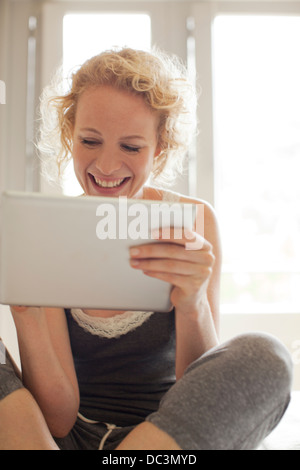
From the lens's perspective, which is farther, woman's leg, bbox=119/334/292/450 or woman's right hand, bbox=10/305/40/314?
Result: woman's right hand, bbox=10/305/40/314

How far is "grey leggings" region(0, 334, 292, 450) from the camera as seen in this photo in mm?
670

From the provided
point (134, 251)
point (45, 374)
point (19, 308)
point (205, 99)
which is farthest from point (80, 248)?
point (205, 99)

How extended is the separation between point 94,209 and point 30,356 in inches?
15.1

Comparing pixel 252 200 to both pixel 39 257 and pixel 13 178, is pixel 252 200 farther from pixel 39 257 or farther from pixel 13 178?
pixel 39 257

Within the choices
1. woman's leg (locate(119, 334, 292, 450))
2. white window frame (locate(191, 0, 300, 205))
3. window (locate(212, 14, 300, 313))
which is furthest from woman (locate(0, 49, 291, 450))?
window (locate(212, 14, 300, 313))

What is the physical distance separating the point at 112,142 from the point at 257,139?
4.84 feet

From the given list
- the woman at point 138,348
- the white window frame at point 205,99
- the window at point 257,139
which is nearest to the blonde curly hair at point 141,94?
the woman at point 138,348

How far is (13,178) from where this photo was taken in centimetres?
236

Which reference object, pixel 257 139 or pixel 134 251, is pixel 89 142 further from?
pixel 257 139

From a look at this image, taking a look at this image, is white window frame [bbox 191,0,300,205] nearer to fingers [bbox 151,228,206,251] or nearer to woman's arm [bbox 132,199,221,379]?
woman's arm [bbox 132,199,221,379]

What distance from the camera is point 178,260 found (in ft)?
2.49

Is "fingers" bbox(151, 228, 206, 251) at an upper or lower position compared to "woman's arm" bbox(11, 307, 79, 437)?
upper

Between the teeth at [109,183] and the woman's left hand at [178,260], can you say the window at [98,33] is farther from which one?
the woman's left hand at [178,260]

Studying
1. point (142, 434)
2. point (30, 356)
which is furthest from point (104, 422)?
point (142, 434)
